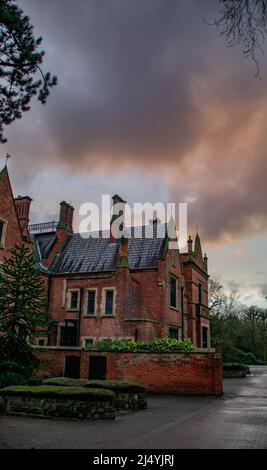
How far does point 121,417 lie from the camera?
42.1 feet

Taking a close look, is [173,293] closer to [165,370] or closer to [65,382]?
[165,370]

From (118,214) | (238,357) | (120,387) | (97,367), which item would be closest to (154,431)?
(120,387)

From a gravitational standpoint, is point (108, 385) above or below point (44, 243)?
below

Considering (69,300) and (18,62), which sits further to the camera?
(69,300)

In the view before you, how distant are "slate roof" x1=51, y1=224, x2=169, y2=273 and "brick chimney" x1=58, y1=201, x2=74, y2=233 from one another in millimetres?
1915

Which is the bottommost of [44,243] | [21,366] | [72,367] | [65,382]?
[65,382]

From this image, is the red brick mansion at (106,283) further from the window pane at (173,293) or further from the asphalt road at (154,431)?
the asphalt road at (154,431)

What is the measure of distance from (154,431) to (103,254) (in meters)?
21.3

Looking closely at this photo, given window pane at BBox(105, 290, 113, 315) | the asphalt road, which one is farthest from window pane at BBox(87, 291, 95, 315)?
the asphalt road

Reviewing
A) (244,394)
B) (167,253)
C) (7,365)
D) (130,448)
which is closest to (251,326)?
(167,253)

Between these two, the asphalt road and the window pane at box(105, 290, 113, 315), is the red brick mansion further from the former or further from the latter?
the asphalt road

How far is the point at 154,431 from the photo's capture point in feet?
Answer: 33.5

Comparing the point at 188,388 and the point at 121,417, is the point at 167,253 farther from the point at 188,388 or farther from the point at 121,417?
the point at 121,417
